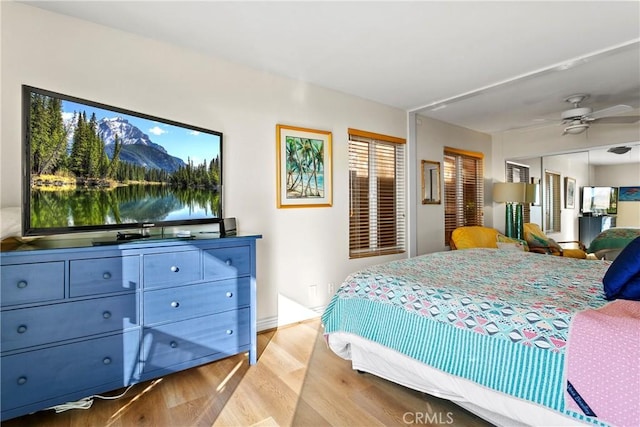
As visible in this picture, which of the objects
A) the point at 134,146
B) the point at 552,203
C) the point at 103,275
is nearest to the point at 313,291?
the point at 103,275

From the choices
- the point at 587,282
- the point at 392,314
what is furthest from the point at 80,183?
the point at 587,282

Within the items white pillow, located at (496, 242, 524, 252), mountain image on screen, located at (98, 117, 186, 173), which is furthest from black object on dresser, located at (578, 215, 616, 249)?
mountain image on screen, located at (98, 117, 186, 173)

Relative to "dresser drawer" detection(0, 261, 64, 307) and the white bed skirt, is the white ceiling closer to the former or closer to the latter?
"dresser drawer" detection(0, 261, 64, 307)

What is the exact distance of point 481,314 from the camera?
1599mm

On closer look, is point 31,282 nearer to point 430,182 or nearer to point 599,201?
point 430,182

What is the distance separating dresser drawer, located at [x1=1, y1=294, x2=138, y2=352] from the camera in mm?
1592

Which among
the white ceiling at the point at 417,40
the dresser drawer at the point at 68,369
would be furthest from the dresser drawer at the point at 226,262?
the white ceiling at the point at 417,40

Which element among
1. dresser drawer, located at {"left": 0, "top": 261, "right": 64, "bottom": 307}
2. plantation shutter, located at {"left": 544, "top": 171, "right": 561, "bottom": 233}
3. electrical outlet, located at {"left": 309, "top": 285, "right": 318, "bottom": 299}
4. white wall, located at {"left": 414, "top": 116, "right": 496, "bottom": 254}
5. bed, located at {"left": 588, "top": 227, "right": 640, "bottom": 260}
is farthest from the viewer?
white wall, located at {"left": 414, "top": 116, "right": 496, "bottom": 254}

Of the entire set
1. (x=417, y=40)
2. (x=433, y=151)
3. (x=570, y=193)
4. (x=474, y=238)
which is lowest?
(x=474, y=238)

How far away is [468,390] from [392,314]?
0.53m

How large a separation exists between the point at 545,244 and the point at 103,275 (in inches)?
200

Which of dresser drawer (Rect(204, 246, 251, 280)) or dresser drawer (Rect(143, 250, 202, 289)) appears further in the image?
dresser drawer (Rect(204, 246, 251, 280))

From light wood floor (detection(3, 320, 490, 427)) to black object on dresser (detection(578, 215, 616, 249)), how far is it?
349cm

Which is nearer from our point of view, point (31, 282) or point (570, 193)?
point (31, 282)
